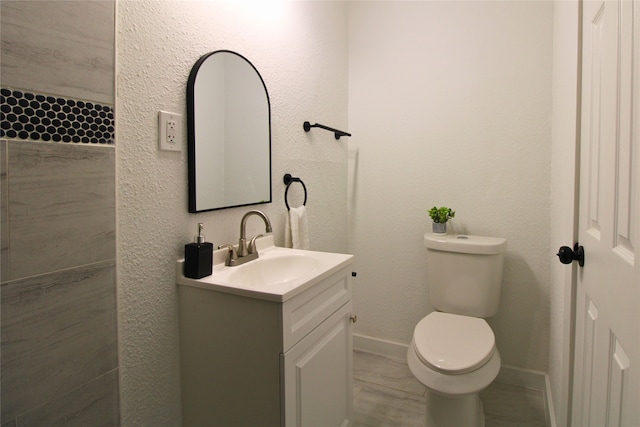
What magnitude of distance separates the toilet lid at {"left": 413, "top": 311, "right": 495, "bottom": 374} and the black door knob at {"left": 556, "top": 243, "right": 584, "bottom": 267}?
0.52 m

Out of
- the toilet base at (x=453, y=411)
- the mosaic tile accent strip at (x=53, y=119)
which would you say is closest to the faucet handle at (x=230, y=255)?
the mosaic tile accent strip at (x=53, y=119)

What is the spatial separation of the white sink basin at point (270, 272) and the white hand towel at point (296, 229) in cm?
9

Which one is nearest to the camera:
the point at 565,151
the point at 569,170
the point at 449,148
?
the point at 569,170

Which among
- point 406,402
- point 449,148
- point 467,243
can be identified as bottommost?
point 406,402

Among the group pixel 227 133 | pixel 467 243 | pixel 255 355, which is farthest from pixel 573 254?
pixel 227 133

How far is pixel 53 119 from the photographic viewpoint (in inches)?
33.1

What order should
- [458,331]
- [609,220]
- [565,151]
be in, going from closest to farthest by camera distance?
[609,220], [565,151], [458,331]

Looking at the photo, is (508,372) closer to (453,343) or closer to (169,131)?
(453,343)

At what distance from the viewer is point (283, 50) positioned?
1.70 m

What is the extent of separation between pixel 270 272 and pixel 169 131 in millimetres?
637

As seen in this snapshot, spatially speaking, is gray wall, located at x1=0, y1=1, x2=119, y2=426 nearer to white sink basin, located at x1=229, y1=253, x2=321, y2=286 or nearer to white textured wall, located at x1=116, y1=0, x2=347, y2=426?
white textured wall, located at x1=116, y1=0, x2=347, y2=426

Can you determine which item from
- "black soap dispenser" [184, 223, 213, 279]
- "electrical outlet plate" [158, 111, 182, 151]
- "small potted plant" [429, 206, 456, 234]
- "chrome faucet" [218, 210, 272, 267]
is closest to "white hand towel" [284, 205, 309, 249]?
"chrome faucet" [218, 210, 272, 267]

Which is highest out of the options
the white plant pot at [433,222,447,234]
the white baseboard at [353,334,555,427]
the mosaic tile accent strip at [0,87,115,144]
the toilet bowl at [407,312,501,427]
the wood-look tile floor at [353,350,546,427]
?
the mosaic tile accent strip at [0,87,115,144]

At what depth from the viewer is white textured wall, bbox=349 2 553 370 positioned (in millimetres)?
1897
